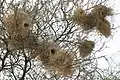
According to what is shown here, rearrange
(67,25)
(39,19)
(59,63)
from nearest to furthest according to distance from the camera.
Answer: (59,63) < (39,19) < (67,25)

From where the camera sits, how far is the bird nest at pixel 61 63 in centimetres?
321

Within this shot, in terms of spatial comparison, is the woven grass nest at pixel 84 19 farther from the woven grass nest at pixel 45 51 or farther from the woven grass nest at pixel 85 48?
the woven grass nest at pixel 45 51

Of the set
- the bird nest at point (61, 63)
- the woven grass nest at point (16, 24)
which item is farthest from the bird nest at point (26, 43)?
the bird nest at point (61, 63)

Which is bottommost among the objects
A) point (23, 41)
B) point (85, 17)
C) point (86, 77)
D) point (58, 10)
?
point (86, 77)

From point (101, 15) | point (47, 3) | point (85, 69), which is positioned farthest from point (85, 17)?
point (47, 3)

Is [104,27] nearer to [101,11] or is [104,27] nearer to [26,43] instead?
[101,11]

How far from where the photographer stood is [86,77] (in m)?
4.22

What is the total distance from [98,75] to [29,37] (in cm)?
133

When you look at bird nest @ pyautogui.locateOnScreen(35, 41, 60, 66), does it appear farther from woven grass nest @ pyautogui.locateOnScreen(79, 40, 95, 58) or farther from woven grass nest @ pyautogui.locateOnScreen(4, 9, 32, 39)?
woven grass nest @ pyautogui.locateOnScreen(79, 40, 95, 58)

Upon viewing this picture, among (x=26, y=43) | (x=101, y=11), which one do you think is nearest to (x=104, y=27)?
(x=101, y=11)

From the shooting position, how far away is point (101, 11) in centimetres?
369

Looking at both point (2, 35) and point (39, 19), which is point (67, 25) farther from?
point (2, 35)

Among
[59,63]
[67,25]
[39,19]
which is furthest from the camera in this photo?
[67,25]

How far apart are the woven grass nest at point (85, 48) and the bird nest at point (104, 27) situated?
0.18m
